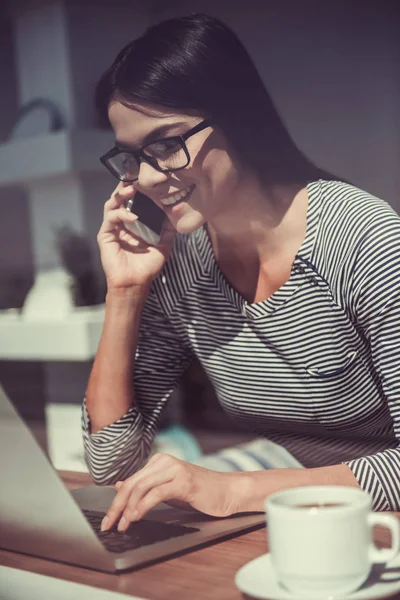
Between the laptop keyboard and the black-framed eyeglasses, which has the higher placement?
the black-framed eyeglasses

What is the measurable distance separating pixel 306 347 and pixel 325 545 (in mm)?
489

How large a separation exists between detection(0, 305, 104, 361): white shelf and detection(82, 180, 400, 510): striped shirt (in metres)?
0.20

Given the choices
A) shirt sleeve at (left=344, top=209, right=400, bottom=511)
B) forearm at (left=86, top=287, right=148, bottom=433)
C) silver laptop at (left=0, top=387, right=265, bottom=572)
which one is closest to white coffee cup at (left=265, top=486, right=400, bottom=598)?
silver laptop at (left=0, top=387, right=265, bottom=572)

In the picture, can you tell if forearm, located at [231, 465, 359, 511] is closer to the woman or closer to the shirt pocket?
the woman

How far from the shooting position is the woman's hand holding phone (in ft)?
3.35

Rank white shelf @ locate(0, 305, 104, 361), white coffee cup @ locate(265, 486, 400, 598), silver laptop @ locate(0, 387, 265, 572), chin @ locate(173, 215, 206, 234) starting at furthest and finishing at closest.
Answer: white shelf @ locate(0, 305, 104, 361) < chin @ locate(173, 215, 206, 234) < silver laptop @ locate(0, 387, 265, 572) < white coffee cup @ locate(265, 486, 400, 598)

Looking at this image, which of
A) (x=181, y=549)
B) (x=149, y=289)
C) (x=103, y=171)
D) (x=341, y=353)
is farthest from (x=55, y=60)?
(x=181, y=549)

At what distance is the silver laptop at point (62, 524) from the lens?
0.60m

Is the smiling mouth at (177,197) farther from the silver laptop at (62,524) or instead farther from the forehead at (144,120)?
the silver laptop at (62,524)

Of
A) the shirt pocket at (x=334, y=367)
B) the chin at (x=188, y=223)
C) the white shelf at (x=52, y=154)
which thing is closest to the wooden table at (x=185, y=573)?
the shirt pocket at (x=334, y=367)

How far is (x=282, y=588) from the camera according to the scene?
0.50 metres

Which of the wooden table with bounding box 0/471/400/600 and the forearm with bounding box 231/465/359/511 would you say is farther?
the forearm with bounding box 231/465/359/511

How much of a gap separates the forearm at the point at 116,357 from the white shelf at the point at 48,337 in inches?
8.4

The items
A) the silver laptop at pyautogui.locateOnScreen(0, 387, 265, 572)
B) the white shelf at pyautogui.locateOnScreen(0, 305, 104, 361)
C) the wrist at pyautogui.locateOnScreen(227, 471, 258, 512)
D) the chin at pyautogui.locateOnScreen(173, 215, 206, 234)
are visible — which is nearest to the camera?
the silver laptop at pyautogui.locateOnScreen(0, 387, 265, 572)
